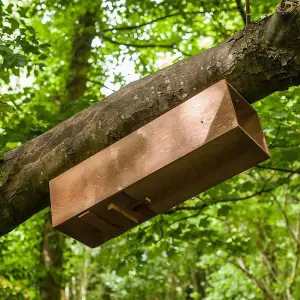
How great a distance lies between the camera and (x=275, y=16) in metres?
1.35

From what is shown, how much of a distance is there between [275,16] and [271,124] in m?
1.86

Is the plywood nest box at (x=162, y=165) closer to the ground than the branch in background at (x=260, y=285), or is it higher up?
closer to the ground

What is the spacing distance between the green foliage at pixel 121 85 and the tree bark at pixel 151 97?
0.17m

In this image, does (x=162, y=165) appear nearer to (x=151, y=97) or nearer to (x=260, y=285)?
(x=151, y=97)

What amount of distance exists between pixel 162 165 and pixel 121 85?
3.20 metres

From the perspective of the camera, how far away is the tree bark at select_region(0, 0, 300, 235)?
139 cm

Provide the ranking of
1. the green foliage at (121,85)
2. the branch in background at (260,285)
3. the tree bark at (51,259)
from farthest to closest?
the branch in background at (260,285) < the tree bark at (51,259) < the green foliage at (121,85)

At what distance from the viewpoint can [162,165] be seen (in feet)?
4.66

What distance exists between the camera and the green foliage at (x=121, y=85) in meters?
3.16

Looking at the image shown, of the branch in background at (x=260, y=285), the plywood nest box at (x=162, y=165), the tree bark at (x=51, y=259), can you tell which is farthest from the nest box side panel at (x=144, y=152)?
the branch in background at (x=260, y=285)

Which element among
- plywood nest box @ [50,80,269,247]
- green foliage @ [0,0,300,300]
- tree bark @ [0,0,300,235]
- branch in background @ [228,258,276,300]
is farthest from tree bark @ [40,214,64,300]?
branch in background @ [228,258,276,300]

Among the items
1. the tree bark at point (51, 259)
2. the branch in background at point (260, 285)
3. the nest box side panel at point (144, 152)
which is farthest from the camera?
the branch in background at point (260, 285)

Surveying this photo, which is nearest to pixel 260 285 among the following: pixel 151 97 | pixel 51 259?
pixel 51 259

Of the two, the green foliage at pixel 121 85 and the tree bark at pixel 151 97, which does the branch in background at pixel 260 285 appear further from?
the tree bark at pixel 151 97
